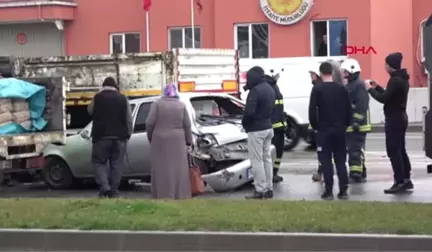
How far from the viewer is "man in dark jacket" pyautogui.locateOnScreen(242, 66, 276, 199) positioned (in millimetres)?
11109

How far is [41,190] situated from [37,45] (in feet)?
56.7

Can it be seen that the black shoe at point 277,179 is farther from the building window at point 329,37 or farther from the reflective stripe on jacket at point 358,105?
the building window at point 329,37

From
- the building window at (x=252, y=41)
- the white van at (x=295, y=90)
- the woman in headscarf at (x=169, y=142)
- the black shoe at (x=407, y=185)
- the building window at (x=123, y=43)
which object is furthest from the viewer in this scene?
the building window at (x=123, y=43)

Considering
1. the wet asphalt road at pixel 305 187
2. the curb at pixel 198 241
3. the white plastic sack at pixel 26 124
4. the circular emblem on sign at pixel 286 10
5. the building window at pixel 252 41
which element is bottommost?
the wet asphalt road at pixel 305 187

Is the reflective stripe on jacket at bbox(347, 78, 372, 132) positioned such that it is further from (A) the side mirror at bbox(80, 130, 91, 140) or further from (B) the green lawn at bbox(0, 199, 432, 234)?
(A) the side mirror at bbox(80, 130, 91, 140)

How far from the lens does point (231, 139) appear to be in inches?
487

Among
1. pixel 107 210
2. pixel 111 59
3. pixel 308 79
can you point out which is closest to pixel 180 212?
pixel 107 210

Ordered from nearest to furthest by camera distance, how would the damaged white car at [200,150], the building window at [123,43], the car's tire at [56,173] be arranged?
the damaged white car at [200,150] → the car's tire at [56,173] → the building window at [123,43]

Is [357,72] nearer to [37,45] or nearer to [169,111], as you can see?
[169,111]

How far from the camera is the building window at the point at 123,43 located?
2931 centimetres

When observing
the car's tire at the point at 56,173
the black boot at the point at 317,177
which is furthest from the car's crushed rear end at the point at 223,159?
the car's tire at the point at 56,173

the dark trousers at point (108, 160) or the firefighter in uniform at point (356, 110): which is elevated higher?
the firefighter in uniform at point (356, 110)

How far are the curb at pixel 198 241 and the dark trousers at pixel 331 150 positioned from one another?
329cm

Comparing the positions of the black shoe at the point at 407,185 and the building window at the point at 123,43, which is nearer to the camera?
the black shoe at the point at 407,185
